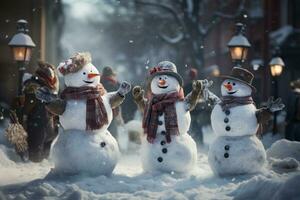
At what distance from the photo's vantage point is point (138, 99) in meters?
8.66

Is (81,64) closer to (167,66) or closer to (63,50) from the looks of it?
(167,66)

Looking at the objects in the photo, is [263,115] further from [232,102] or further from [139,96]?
[139,96]

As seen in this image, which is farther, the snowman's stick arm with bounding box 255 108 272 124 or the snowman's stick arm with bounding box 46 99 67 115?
the snowman's stick arm with bounding box 255 108 272 124

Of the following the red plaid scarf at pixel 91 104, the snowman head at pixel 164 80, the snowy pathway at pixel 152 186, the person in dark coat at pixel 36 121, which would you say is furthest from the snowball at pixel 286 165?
the person in dark coat at pixel 36 121

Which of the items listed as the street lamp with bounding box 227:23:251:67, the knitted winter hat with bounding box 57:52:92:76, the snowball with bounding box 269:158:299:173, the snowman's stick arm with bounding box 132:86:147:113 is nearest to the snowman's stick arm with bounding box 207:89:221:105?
the snowman's stick arm with bounding box 132:86:147:113

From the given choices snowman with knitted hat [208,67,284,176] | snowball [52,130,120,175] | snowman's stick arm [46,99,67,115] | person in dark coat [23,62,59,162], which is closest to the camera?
snowball [52,130,120,175]

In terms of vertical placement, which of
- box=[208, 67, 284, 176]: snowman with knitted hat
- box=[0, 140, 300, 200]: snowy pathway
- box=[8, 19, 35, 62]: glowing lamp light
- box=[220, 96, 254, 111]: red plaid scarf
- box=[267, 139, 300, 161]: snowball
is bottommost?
box=[0, 140, 300, 200]: snowy pathway

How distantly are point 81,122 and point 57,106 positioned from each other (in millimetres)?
445

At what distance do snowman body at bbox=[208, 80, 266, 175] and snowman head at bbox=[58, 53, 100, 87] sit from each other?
209 cm

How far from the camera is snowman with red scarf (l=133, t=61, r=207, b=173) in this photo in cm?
798

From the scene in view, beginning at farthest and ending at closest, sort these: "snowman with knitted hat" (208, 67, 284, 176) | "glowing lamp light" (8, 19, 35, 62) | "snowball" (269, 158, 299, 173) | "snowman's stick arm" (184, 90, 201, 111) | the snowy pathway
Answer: "glowing lamp light" (8, 19, 35, 62) < "snowball" (269, 158, 299, 173) < "snowman's stick arm" (184, 90, 201, 111) < "snowman with knitted hat" (208, 67, 284, 176) < the snowy pathway

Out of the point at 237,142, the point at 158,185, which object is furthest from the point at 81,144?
the point at 237,142

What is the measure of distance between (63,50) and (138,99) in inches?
813

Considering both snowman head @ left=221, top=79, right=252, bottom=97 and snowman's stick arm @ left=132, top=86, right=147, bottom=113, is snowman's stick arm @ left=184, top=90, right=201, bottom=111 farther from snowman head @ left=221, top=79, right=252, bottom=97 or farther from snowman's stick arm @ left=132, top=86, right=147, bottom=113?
snowman's stick arm @ left=132, top=86, right=147, bottom=113
